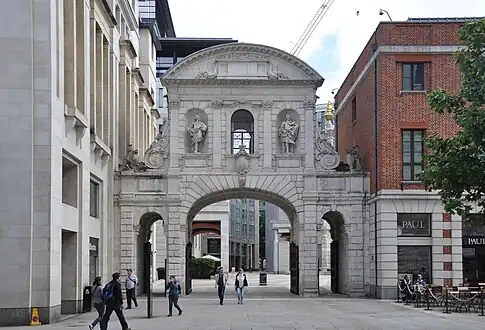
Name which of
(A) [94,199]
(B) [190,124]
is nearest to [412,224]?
(B) [190,124]

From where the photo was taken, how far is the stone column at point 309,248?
157 feet

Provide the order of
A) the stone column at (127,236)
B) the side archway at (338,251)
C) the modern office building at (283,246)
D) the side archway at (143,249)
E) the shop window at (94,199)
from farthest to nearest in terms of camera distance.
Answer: the modern office building at (283,246), the side archway at (338,251), the side archway at (143,249), the stone column at (127,236), the shop window at (94,199)

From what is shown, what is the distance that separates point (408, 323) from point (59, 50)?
1515 centimetres

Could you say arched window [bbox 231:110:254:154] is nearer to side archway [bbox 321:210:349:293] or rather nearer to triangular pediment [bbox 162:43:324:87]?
triangular pediment [bbox 162:43:324:87]

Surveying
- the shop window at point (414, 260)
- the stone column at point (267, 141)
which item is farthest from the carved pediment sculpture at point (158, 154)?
the shop window at point (414, 260)

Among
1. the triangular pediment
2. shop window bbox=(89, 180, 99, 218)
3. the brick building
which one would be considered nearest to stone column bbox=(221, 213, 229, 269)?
the triangular pediment

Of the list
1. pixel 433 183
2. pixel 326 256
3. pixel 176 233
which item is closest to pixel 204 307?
pixel 176 233

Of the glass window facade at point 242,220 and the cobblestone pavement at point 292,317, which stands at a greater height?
the glass window facade at point 242,220

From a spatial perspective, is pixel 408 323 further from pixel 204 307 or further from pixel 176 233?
pixel 176 233

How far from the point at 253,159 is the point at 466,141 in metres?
24.7

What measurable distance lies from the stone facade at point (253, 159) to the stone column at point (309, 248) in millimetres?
52

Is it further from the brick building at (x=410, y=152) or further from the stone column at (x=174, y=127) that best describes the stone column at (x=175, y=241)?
the brick building at (x=410, y=152)

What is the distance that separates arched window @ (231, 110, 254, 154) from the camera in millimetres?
48500

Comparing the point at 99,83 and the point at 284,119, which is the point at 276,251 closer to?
the point at 284,119
